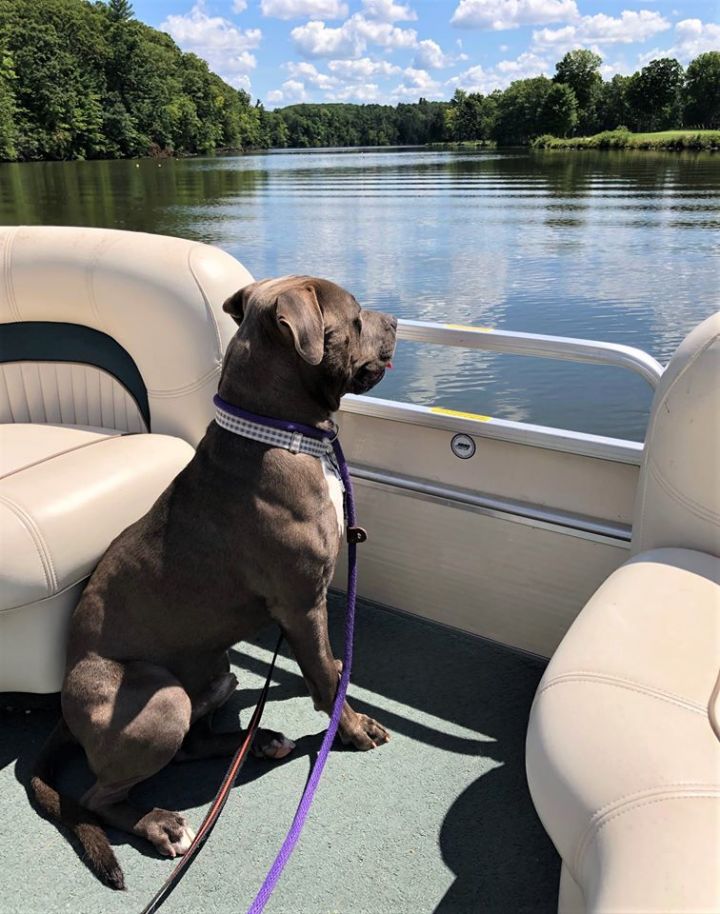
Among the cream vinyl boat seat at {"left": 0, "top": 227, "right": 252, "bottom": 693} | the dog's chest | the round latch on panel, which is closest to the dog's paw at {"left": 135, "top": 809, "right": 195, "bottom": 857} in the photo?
the cream vinyl boat seat at {"left": 0, "top": 227, "right": 252, "bottom": 693}

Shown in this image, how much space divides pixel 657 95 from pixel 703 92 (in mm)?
4999

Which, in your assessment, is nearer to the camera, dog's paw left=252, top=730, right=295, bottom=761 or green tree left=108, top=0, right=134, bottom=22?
dog's paw left=252, top=730, right=295, bottom=761

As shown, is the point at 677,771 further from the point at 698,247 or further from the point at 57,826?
the point at 698,247

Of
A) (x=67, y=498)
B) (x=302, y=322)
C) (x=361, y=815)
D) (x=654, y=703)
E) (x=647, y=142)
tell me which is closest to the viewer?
(x=654, y=703)

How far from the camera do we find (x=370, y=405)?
8.34 ft

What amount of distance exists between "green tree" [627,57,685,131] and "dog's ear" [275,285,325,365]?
75117 millimetres

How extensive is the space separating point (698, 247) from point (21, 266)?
1410 centimetres

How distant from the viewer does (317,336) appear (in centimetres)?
170

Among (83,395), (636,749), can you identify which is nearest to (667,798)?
(636,749)

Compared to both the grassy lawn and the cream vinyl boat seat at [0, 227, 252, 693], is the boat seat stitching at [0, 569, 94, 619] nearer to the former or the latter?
the cream vinyl boat seat at [0, 227, 252, 693]

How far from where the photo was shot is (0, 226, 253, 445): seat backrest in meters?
2.54

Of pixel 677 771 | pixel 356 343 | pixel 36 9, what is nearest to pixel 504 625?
pixel 356 343

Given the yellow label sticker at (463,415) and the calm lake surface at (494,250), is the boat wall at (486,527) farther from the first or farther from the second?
the calm lake surface at (494,250)

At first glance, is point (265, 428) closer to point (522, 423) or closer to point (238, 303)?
point (238, 303)
